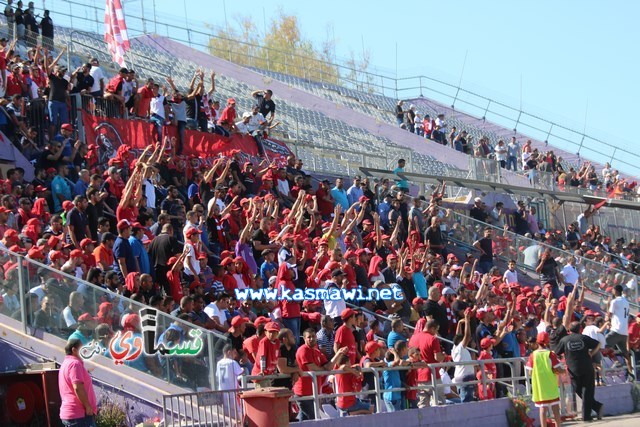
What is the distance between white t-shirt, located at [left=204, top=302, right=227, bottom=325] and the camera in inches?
663

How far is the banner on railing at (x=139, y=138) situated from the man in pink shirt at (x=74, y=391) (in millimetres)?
9227

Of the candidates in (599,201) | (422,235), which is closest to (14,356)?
(422,235)

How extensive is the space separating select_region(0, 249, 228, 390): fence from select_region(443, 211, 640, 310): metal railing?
1444 cm

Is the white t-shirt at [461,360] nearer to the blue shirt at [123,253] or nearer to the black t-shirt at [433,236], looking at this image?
the blue shirt at [123,253]

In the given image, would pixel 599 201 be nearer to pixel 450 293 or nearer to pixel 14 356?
pixel 450 293

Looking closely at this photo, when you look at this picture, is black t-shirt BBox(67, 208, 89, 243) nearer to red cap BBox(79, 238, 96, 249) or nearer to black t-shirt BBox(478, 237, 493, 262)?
red cap BBox(79, 238, 96, 249)

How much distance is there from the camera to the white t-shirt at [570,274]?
28.5m

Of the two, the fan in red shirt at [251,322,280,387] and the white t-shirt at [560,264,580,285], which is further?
the white t-shirt at [560,264,580,285]

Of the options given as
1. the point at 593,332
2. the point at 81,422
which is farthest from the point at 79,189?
the point at 593,332

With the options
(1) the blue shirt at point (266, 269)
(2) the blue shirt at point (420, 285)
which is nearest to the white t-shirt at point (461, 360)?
(1) the blue shirt at point (266, 269)

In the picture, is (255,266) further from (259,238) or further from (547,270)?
(547,270)

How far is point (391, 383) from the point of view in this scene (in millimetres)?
16812

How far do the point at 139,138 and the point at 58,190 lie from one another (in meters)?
4.34

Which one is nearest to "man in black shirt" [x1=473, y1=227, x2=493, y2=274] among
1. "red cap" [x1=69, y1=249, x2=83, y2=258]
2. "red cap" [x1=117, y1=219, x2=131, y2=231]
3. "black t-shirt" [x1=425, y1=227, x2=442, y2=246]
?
"black t-shirt" [x1=425, y1=227, x2=442, y2=246]
